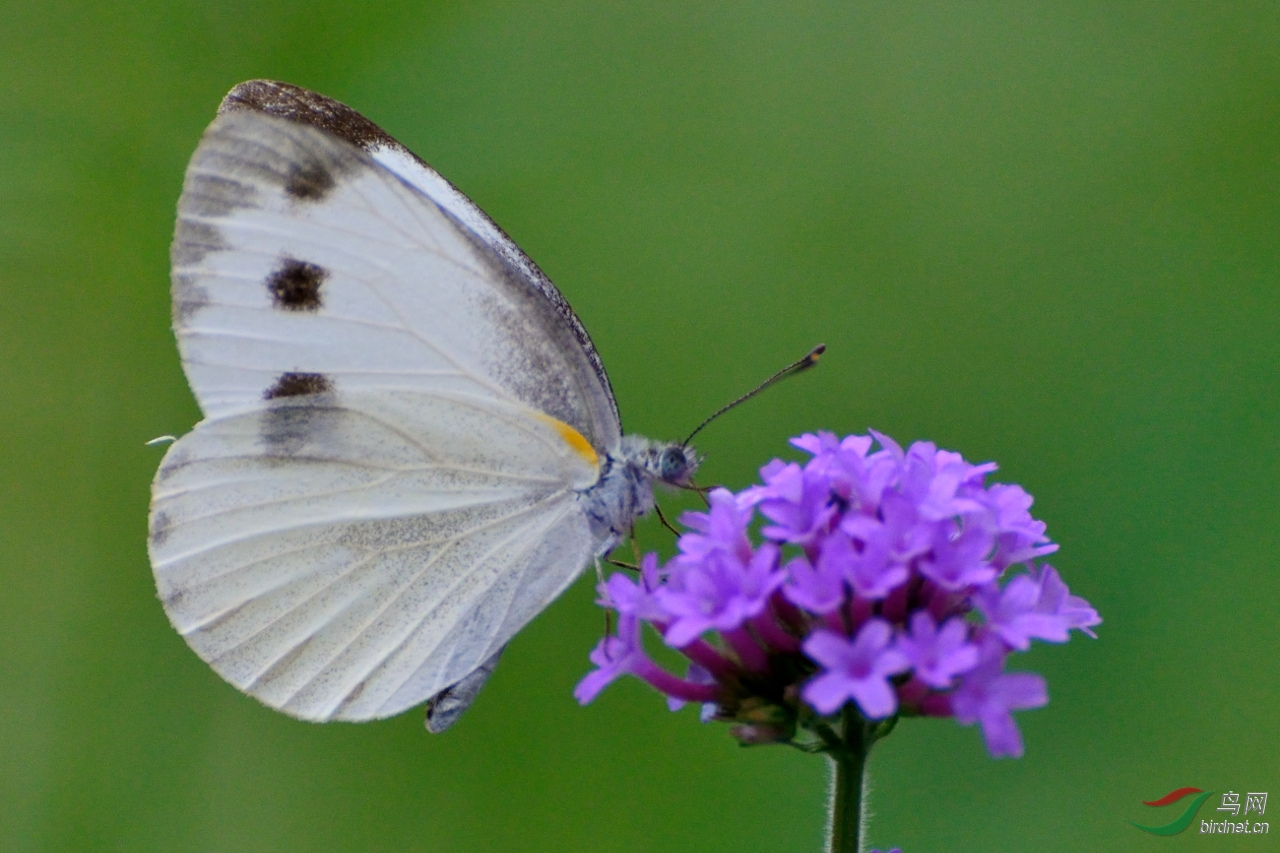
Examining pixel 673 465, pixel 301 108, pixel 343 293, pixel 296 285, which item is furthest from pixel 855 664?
pixel 301 108

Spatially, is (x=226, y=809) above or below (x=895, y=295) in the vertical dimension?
below

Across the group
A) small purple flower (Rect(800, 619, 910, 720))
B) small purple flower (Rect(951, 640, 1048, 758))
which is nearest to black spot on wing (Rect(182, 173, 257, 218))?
small purple flower (Rect(800, 619, 910, 720))

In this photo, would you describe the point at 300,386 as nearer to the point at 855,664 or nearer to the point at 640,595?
the point at 640,595

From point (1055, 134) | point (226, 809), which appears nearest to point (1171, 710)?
point (1055, 134)

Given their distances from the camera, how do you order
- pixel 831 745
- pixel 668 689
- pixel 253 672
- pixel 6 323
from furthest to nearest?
pixel 6 323 → pixel 253 672 → pixel 668 689 → pixel 831 745

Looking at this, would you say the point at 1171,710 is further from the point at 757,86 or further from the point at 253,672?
the point at 757,86

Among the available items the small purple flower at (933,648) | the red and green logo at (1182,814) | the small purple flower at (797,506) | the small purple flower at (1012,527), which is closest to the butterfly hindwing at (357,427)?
the small purple flower at (797,506)

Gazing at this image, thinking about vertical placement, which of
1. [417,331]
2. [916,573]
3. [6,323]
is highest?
[6,323]
